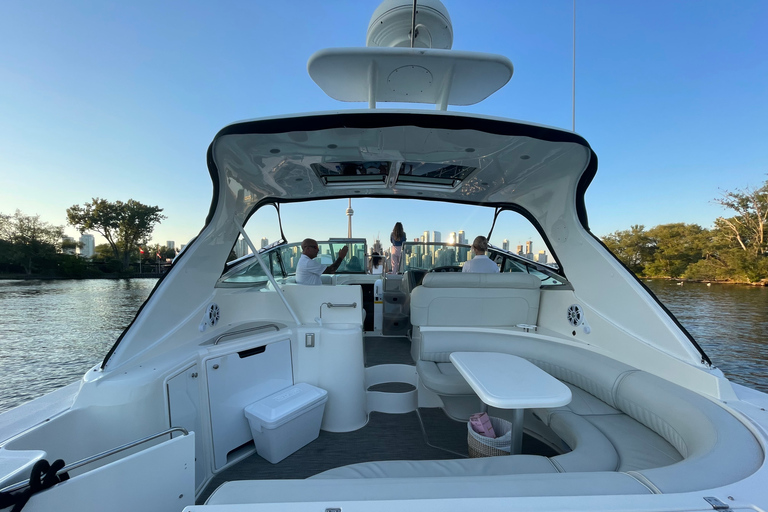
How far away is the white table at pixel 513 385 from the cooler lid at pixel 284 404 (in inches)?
35.4

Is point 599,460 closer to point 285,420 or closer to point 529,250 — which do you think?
point 285,420

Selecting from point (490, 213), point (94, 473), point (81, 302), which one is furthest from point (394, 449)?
point (81, 302)

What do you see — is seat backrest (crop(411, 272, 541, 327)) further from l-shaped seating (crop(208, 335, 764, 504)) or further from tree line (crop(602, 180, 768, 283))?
tree line (crop(602, 180, 768, 283))

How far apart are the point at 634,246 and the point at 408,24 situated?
3361 cm

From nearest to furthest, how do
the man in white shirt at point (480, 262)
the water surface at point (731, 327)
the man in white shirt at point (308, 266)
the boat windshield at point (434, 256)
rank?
the man in white shirt at point (308, 266) < the man in white shirt at point (480, 262) < the boat windshield at point (434, 256) < the water surface at point (731, 327)

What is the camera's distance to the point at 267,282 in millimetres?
2594

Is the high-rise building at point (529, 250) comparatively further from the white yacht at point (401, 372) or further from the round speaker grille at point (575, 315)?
the round speaker grille at point (575, 315)

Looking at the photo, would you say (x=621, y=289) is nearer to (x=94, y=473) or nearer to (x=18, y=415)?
(x=94, y=473)

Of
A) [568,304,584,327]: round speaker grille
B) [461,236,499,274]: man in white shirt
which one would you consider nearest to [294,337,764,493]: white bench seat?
[568,304,584,327]: round speaker grille

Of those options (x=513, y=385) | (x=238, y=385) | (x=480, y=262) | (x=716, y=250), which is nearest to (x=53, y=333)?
(x=238, y=385)

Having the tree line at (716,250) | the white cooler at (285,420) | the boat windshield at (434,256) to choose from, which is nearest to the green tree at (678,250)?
the tree line at (716,250)

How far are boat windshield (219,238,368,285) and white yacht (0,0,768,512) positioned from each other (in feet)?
0.11

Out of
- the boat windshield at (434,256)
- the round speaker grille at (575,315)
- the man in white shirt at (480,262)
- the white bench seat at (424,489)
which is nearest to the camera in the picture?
the white bench seat at (424,489)

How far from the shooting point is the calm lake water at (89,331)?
6196mm
